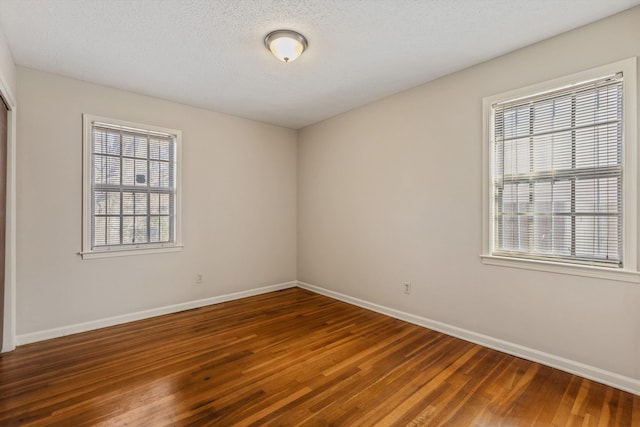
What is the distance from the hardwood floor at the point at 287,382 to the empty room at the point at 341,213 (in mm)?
20

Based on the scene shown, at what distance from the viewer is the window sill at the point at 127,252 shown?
337 cm

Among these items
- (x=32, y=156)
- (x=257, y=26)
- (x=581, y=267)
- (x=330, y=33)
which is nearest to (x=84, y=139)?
(x=32, y=156)

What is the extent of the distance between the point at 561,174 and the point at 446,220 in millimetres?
1066

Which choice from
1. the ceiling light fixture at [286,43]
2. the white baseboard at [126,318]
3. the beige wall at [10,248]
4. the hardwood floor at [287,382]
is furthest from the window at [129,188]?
the ceiling light fixture at [286,43]

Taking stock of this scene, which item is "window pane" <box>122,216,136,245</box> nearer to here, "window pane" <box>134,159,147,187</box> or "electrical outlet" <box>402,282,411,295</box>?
"window pane" <box>134,159,147,187</box>

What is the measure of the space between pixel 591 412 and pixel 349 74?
3383mm

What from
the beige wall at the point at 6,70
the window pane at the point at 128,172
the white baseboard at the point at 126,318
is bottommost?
the white baseboard at the point at 126,318

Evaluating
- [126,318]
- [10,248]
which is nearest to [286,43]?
[10,248]

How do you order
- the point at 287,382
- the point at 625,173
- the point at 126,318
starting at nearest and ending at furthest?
the point at 625,173 < the point at 287,382 < the point at 126,318

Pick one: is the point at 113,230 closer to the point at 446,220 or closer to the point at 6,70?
the point at 6,70

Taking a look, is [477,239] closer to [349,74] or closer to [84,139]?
[349,74]

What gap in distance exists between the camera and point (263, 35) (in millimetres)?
2525

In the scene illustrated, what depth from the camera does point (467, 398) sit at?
2.13 m

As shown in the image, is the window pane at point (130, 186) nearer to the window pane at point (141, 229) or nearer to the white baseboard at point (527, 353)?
the window pane at point (141, 229)
